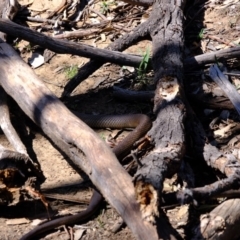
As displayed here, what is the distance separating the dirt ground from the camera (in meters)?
4.34

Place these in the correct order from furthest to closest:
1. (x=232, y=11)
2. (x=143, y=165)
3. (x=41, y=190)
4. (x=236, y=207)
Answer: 1. (x=232, y=11)
2. (x=41, y=190)
3. (x=236, y=207)
4. (x=143, y=165)

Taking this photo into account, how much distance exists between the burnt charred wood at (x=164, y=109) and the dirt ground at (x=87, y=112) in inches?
20.3

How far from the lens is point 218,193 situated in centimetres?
376

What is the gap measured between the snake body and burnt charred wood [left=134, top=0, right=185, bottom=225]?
1.44 feet

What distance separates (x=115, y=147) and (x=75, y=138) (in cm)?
80

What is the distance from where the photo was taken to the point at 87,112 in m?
5.65

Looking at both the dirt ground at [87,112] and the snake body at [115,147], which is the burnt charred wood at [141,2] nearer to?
the dirt ground at [87,112]

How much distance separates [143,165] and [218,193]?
0.52 m

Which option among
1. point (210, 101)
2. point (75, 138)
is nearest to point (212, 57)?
point (210, 101)

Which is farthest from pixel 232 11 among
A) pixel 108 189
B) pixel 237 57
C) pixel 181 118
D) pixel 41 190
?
pixel 108 189

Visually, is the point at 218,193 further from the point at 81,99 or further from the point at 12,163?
the point at 81,99

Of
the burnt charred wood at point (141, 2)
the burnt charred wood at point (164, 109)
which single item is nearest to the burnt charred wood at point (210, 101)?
the burnt charred wood at point (164, 109)

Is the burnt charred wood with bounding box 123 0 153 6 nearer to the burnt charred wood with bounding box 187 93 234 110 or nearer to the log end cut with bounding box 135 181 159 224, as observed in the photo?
the burnt charred wood with bounding box 187 93 234 110

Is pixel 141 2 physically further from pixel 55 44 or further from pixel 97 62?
pixel 55 44
